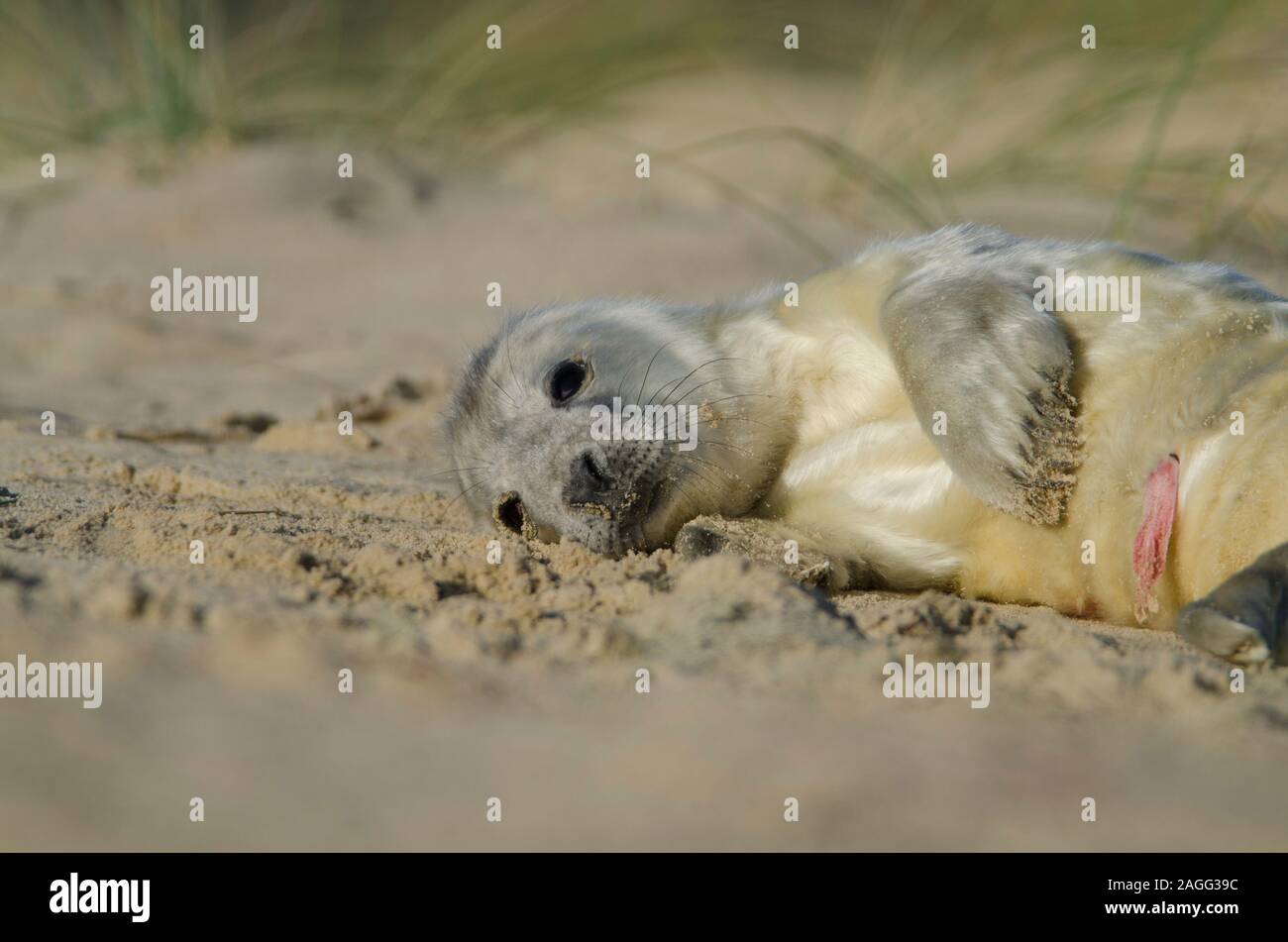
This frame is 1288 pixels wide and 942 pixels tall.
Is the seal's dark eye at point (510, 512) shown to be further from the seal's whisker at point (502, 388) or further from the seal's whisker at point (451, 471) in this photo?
the seal's whisker at point (502, 388)

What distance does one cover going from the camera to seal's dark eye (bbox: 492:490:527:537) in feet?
11.2

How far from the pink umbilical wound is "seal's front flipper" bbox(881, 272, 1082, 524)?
0.18 m

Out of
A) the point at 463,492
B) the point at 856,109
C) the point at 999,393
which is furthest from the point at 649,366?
the point at 856,109

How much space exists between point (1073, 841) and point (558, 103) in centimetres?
711

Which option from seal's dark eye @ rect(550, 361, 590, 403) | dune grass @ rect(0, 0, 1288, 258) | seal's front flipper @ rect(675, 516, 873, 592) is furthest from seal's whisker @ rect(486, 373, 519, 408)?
dune grass @ rect(0, 0, 1288, 258)

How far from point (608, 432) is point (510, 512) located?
376 mm

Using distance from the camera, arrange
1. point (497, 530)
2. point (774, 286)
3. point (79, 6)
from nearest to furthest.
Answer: point (497, 530) < point (774, 286) < point (79, 6)

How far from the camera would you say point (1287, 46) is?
8.16 metres

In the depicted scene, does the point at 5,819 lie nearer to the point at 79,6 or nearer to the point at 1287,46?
the point at 1287,46

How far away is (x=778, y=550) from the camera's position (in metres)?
3.15

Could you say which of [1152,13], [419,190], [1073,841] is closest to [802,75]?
[1152,13]

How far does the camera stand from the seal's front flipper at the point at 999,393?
292 centimetres

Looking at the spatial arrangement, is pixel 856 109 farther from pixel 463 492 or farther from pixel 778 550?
pixel 778 550

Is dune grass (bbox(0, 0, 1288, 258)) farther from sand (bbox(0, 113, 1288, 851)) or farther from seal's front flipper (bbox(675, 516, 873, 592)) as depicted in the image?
sand (bbox(0, 113, 1288, 851))
